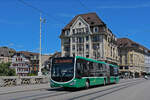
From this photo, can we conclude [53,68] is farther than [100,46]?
No

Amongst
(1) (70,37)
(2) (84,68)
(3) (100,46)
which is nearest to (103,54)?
(3) (100,46)

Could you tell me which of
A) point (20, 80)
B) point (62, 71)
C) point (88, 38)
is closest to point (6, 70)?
point (20, 80)

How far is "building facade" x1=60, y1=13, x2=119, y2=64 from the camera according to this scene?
65688mm

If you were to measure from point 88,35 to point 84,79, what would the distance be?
47.8 m

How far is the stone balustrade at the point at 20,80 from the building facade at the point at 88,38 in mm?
33448

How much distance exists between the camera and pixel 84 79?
19438 millimetres

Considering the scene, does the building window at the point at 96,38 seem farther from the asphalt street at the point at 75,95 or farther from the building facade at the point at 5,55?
the asphalt street at the point at 75,95

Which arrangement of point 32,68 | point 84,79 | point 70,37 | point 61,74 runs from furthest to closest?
1. point 32,68
2. point 70,37
3. point 84,79
4. point 61,74

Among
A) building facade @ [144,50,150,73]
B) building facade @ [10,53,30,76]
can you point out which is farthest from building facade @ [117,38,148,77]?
building facade @ [10,53,30,76]

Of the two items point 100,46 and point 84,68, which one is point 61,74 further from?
point 100,46

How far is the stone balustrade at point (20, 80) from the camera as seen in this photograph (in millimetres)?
23922

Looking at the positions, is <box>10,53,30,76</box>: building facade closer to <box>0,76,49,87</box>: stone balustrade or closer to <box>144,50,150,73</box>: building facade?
<box>144,50,150,73</box>: building facade

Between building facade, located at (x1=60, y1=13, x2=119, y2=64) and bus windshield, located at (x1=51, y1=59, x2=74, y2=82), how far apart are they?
150 feet

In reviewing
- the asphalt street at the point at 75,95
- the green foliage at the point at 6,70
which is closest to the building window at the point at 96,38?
the green foliage at the point at 6,70
